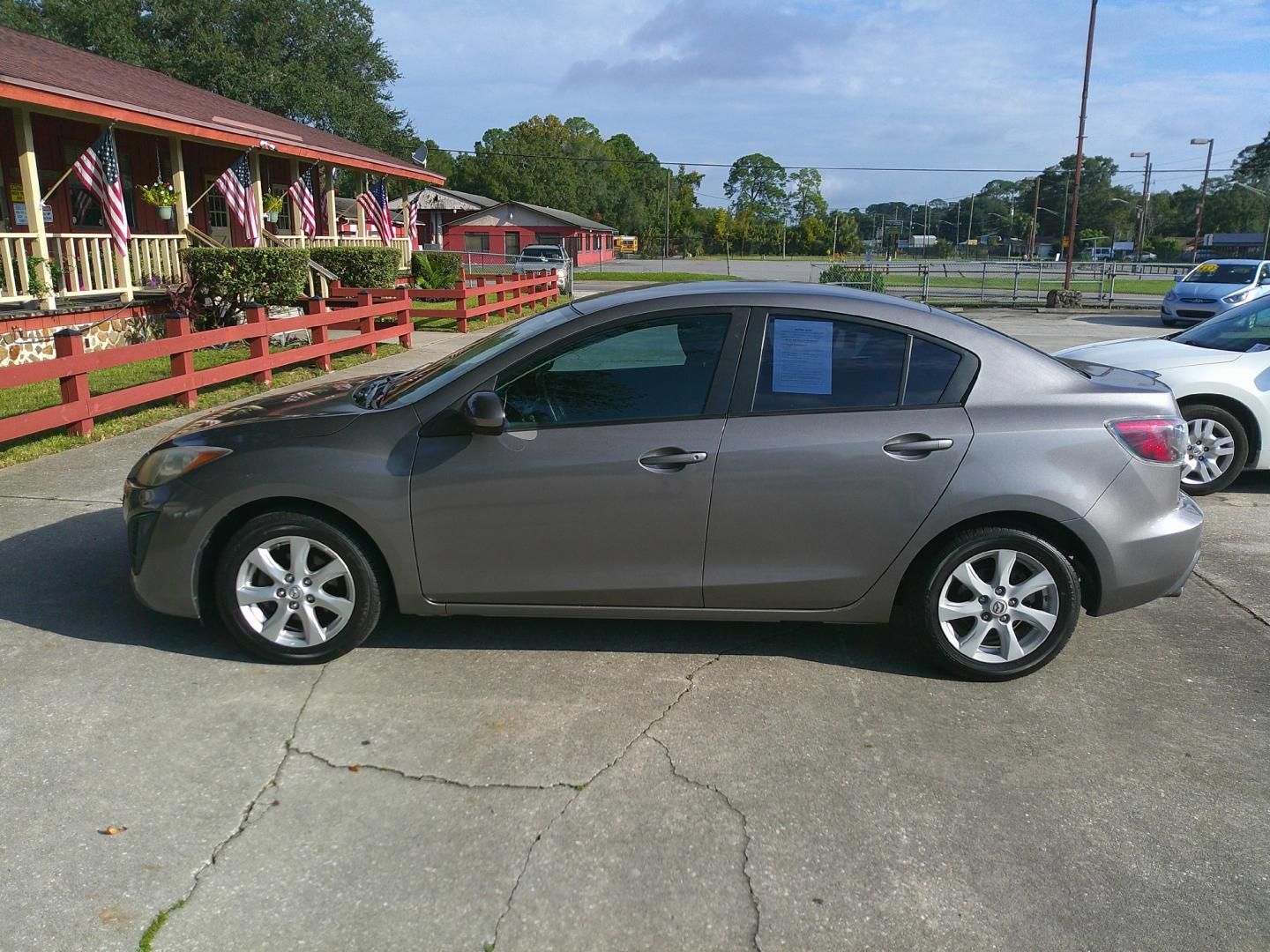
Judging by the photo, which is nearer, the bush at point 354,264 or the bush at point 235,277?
the bush at point 235,277

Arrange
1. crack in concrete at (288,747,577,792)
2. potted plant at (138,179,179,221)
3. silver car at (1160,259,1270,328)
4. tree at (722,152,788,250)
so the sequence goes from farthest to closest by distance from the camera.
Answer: tree at (722,152,788,250), silver car at (1160,259,1270,328), potted plant at (138,179,179,221), crack in concrete at (288,747,577,792)

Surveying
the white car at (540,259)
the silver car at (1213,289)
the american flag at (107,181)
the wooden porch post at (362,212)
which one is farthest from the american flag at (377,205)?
the silver car at (1213,289)

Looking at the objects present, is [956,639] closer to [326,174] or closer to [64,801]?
[64,801]

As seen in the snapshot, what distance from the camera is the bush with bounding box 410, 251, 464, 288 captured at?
83.5 feet

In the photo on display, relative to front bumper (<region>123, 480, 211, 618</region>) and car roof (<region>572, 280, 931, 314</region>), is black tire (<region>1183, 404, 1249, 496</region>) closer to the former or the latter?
car roof (<region>572, 280, 931, 314</region>)

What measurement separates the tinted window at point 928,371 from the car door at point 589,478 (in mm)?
754

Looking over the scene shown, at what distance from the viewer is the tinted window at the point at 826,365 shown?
3992mm

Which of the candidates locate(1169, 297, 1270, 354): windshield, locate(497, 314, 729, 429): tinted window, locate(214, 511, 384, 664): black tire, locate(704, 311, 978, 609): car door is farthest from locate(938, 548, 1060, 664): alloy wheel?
locate(1169, 297, 1270, 354): windshield

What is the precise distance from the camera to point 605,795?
321cm

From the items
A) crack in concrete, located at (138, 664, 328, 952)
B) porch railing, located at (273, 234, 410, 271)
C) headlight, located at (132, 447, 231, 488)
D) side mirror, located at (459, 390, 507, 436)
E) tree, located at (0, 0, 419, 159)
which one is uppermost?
tree, located at (0, 0, 419, 159)

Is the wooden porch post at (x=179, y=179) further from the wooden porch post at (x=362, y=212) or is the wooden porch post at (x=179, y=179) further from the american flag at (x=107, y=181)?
the wooden porch post at (x=362, y=212)

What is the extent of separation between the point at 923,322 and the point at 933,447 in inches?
23.0

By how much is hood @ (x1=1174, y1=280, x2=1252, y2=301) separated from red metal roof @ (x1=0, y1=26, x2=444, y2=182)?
20.0 metres

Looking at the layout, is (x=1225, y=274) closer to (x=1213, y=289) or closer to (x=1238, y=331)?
(x=1213, y=289)
